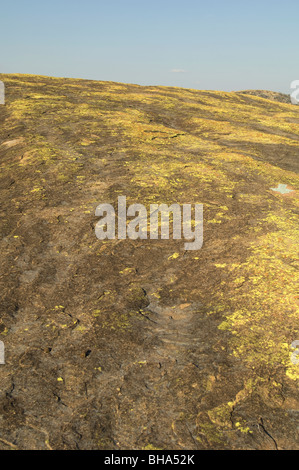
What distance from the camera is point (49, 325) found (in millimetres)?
6184

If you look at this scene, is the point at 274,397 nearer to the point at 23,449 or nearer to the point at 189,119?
the point at 23,449

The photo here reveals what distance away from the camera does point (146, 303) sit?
6668 mm

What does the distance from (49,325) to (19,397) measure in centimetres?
143

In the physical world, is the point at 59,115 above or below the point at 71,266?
above

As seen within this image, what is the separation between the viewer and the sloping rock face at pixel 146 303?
452 cm

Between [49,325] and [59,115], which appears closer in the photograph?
[49,325]

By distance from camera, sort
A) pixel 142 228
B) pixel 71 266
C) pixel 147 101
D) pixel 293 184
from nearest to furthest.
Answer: pixel 71 266, pixel 142 228, pixel 293 184, pixel 147 101

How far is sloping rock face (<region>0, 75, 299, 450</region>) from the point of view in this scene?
4516 mm

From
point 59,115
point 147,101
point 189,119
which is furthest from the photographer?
point 147,101

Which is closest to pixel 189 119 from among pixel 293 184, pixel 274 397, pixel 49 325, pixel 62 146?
pixel 62 146

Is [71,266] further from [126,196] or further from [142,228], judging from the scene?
[126,196]

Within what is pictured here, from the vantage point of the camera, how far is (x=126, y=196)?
10.1m

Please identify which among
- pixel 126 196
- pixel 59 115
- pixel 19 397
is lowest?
pixel 19 397

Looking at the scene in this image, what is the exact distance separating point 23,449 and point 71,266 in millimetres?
3877
